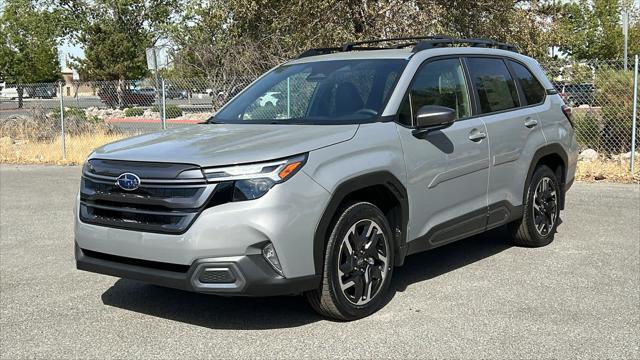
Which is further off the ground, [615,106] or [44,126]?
[615,106]

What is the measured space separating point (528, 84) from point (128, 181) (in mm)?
4011

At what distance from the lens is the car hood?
13.2 ft

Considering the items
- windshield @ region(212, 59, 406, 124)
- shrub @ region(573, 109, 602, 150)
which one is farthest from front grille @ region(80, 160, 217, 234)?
shrub @ region(573, 109, 602, 150)

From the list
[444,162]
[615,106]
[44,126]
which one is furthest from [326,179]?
[44,126]

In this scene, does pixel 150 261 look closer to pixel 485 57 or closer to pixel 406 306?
pixel 406 306

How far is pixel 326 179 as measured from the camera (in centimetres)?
416

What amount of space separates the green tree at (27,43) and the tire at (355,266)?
4637 cm

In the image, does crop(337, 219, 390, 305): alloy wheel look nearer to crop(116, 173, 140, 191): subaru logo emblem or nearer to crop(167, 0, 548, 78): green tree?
crop(116, 173, 140, 191): subaru logo emblem

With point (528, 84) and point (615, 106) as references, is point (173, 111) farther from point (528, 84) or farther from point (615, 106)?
point (528, 84)

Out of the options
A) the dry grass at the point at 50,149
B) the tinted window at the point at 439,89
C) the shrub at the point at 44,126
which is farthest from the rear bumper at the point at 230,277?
the shrub at the point at 44,126

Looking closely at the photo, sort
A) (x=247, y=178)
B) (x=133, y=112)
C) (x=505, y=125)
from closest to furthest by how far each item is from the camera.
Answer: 1. (x=247, y=178)
2. (x=505, y=125)
3. (x=133, y=112)

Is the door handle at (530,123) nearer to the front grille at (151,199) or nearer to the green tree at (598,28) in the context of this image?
the front grille at (151,199)

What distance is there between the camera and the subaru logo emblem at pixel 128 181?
412cm

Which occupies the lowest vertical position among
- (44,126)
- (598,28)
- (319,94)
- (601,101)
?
(44,126)
